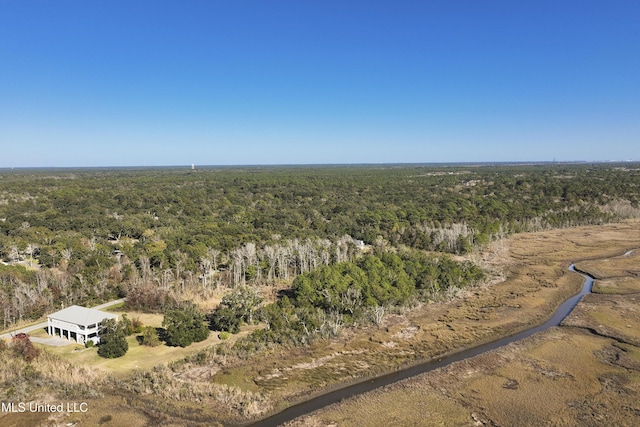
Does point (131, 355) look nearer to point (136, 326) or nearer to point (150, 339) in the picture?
point (150, 339)

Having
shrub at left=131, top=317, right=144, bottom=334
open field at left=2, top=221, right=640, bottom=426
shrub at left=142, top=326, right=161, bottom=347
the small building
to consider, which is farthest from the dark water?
the small building

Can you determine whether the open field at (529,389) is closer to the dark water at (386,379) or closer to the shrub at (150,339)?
the dark water at (386,379)

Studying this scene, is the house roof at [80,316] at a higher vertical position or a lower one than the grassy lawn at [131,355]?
higher

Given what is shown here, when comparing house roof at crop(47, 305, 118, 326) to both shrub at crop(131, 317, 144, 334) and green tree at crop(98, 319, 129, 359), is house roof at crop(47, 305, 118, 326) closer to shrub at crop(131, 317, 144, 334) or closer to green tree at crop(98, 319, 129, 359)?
green tree at crop(98, 319, 129, 359)

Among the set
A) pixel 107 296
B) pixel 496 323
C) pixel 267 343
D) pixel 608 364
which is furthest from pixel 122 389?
pixel 608 364

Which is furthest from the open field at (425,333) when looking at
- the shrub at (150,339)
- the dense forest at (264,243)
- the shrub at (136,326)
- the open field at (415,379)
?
the shrub at (136,326)

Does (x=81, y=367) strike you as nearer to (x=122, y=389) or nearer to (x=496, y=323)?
(x=122, y=389)

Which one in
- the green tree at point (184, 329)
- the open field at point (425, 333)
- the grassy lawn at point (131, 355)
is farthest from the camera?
the green tree at point (184, 329)
